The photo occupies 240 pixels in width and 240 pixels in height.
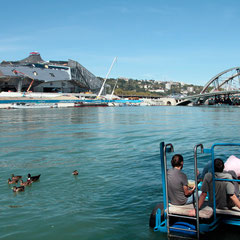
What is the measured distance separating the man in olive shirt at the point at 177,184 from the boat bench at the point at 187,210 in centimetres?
11

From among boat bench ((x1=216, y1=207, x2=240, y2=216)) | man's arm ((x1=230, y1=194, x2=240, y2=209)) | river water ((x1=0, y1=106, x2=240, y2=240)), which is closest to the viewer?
man's arm ((x1=230, y1=194, x2=240, y2=209))

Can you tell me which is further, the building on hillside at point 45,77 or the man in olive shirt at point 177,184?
the building on hillside at point 45,77

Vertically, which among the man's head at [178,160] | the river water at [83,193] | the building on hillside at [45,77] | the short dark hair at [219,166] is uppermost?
the building on hillside at [45,77]

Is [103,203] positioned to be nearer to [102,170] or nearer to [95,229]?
[95,229]

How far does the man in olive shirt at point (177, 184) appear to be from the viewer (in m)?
6.41

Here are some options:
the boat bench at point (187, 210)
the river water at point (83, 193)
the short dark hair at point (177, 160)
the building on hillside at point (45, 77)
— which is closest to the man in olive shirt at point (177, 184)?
the short dark hair at point (177, 160)

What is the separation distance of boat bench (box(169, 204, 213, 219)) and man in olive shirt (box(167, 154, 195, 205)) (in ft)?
0.35

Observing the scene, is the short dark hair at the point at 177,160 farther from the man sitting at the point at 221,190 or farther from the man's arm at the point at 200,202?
the man's arm at the point at 200,202

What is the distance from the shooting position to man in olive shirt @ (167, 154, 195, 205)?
6.41 meters

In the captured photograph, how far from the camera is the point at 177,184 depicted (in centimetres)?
645

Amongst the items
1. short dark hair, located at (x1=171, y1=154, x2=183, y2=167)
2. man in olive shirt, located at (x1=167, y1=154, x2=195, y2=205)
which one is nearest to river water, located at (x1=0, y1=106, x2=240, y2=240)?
man in olive shirt, located at (x1=167, y1=154, x2=195, y2=205)

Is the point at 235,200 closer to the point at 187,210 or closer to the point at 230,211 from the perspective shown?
the point at 230,211

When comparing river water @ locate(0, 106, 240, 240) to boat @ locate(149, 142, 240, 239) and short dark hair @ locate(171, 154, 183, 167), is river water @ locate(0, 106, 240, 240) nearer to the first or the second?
boat @ locate(149, 142, 240, 239)

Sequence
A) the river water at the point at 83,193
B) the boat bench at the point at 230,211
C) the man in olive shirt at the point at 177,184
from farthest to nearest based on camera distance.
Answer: the river water at the point at 83,193 < the man in olive shirt at the point at 177,184 < the boat bench at the point at 230,211
